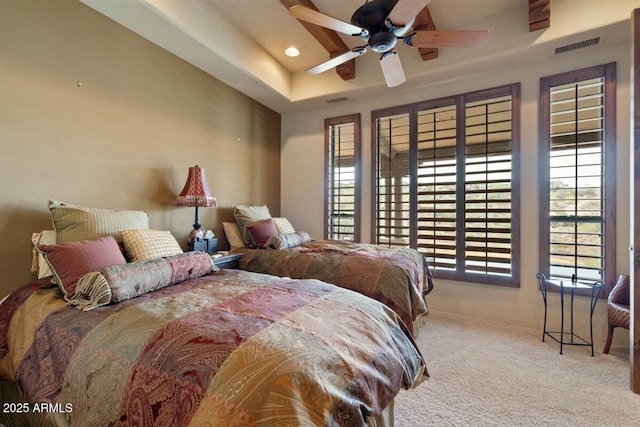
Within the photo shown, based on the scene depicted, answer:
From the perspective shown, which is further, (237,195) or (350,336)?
(237,195)

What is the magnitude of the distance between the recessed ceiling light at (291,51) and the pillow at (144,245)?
2658 millimetres

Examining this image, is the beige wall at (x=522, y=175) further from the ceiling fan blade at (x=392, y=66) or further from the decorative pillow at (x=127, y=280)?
the decorative pillow at (x=127, y=280)

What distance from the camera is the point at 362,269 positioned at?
232 centimetres

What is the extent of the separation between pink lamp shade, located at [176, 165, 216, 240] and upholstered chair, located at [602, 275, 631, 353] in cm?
370

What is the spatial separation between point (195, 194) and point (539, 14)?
3.56 m

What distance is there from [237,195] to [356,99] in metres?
2.12

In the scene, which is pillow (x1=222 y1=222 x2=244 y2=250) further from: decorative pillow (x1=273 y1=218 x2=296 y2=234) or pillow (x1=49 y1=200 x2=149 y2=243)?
pillow (x1=49 y1=200 x2=149 y2=243)

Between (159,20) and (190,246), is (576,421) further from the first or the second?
(159,20)

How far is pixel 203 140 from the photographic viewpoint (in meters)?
3.20

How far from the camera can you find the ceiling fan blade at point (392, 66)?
7.53 ft

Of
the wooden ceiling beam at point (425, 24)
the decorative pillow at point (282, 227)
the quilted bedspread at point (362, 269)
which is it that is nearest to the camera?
the quilted bedspread at point (362, 269)

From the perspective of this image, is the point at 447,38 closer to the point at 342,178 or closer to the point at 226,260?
the point at 342,178

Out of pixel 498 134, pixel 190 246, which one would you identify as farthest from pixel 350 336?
pixel 498 134

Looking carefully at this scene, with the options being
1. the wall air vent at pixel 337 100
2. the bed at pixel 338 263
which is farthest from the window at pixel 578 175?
the wall air vent at pixel 337 100
